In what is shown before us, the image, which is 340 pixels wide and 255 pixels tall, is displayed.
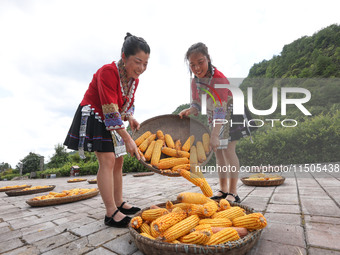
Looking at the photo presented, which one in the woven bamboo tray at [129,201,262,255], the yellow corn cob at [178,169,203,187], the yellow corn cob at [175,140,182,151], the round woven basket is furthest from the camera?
the round woven basket

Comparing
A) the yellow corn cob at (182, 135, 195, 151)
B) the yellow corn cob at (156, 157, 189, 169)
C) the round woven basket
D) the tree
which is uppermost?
the round woven basket

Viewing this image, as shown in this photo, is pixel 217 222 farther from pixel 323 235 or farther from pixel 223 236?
pixel 323 235

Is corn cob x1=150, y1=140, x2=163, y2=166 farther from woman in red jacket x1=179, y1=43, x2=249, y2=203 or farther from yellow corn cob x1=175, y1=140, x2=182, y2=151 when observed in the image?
woman in red jacket x1=179, y1=43, x2=249, y2=203

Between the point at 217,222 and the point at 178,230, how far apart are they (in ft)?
1.16

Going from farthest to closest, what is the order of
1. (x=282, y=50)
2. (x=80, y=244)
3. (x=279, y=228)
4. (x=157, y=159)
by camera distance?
(x=282, y=50) < (x=157, y=159) < (x=279, y=228) < (x=80, y=244)

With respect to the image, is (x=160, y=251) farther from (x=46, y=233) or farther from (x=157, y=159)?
(x=46, y=233)

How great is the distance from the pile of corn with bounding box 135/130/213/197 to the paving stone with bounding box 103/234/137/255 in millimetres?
788

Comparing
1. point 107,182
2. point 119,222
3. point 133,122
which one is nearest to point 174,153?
point 133,122

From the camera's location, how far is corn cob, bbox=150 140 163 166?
2348 millimetres

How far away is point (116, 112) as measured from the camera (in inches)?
76.0

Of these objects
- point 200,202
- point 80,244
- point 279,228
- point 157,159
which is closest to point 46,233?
point 80,244

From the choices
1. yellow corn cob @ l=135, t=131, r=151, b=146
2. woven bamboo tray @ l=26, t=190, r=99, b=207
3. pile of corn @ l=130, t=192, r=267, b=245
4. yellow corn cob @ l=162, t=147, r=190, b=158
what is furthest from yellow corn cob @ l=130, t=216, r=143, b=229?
woven bamboo tray @ l=26, t=190, r=99, b=207

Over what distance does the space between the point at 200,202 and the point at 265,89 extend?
39.6 metres

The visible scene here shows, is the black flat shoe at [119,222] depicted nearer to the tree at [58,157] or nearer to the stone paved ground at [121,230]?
the stone paved ground at [121,230]
